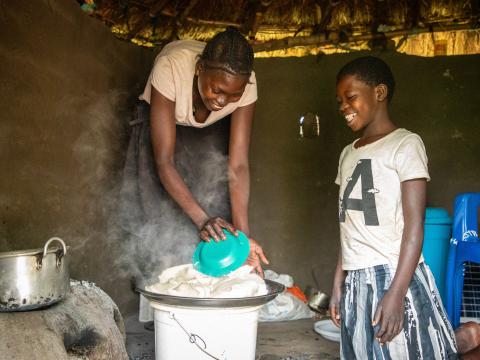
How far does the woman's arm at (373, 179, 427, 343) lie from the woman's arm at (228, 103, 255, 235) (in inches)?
42.7

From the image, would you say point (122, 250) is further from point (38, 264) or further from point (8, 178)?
point (38, 264)

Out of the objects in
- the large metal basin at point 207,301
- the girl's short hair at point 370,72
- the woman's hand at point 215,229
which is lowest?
the large metal basin at point 207,301

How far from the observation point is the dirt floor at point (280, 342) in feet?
10.2

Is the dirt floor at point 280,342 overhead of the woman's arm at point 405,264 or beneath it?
beneath

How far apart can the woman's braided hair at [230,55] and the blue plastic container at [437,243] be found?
5.33ft

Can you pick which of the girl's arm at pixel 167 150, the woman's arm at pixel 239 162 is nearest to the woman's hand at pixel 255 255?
the girl's arm at pixel 167 150

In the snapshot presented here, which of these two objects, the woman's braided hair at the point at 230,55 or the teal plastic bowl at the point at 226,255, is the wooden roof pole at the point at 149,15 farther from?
the teal plastic bowl at the point at 226,255

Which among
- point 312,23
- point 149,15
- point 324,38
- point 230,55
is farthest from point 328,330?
point 149,15

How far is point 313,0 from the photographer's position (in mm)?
4508

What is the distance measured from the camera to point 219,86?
2.57 metres

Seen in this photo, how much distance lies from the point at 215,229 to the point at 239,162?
0.86 meters

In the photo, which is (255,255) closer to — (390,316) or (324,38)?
(390,316)

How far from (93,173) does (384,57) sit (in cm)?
266

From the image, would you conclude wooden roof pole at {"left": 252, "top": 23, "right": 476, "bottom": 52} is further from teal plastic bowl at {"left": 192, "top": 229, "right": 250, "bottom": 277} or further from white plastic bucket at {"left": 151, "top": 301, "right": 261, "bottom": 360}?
white plastic bucket at {"left": 151, "top": 301, "right": 261, "bottom": 360}
